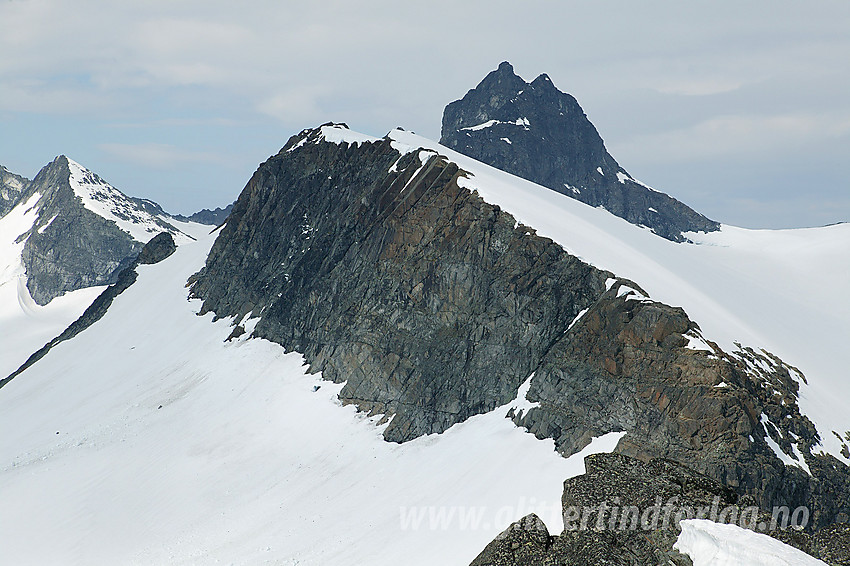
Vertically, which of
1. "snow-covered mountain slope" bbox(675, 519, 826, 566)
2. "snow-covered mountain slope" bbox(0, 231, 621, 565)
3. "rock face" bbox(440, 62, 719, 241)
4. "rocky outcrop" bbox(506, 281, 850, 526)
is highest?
"rock face" bbox(440, 62, 719, 241)

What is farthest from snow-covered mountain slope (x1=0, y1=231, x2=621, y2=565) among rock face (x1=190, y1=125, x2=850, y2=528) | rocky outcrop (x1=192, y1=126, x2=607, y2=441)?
rocky outcrop (x1=192, y1=126, x2=607, y2=441)

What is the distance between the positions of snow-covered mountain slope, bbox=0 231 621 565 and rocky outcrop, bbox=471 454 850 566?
15782 mm

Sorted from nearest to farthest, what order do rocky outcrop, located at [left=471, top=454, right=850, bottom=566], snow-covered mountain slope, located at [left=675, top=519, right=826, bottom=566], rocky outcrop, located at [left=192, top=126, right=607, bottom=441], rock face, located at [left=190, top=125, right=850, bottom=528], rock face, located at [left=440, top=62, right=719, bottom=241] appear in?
snow-covered mountain slope, located at [left=675, top=519, right=826, bottom=566], rocky outcrop, located at [left=471, top=454, right=850, bottom=566], rock face, located at [left=190, top=125, right=850, bottom=528], rocky outcrop, located at [left=192, top=126, right=607, bottom=441], rock face, located at [left=440, top=62, right=719, bottom=241]

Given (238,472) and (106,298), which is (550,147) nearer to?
(106,298)

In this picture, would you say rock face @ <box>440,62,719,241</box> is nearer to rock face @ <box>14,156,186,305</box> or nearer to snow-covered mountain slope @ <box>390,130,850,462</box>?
snow-covered mountain slope @ <box>390,130,850,462</box>

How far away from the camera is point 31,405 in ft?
242

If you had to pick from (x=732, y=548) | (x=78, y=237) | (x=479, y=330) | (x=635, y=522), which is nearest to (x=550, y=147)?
(x=479, y=330)

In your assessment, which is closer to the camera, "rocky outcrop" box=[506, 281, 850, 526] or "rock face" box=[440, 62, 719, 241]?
"rocky outcrop" box=[506, 281, 850, 526]

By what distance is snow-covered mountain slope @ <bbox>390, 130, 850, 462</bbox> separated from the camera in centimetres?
4297

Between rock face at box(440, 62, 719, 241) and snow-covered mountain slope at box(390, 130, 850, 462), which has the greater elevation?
rock face at box(440, 62, 719, 241)

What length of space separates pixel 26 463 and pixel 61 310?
340ft

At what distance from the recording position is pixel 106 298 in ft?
319

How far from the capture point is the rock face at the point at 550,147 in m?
138

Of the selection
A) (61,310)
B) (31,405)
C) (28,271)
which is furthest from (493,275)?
(28,271)
